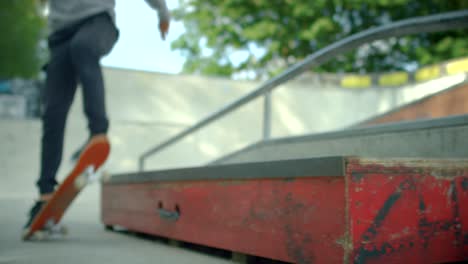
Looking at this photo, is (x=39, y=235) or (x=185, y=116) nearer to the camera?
(x=39, y=235)

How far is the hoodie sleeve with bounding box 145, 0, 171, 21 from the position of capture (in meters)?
2.58

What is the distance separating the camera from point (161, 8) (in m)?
2.59

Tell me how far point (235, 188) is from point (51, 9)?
61.6 inches

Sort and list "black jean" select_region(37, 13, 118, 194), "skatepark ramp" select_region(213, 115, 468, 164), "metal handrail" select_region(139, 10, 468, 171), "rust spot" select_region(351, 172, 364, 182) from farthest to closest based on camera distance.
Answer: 1. "black jean" select_region(37, 13, 118, 194)
2. "metal handrail" select_region(139, 10, 468, 171)
3. "skatepark ramp" select_region(213, 115, 468, 164)
4. "rust spot" select_region(351, 172, 364, 182)

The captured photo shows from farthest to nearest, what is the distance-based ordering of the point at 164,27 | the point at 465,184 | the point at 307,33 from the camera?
the point at 307,33 → the point at 164,27 → the point at 465,184

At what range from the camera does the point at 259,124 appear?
1048cm

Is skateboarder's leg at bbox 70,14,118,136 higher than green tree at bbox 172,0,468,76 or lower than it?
lower

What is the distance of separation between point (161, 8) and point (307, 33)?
1437cm

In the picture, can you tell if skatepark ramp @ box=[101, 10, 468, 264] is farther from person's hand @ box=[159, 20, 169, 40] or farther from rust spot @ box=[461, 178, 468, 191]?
person's hand @ box=[159, 20, 169, 40]

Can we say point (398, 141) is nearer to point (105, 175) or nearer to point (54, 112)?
point (105, 175)

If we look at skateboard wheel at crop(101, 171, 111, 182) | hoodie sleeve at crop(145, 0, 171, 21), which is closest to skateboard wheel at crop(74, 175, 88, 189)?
skateboard wheel at crop(101, 171, 111, 182)

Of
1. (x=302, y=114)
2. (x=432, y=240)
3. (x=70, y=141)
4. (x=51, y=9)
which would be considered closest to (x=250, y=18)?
(x=302, y=114)

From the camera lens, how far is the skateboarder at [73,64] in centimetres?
240

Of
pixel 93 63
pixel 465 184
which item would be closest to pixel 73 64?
pixel 93 63
